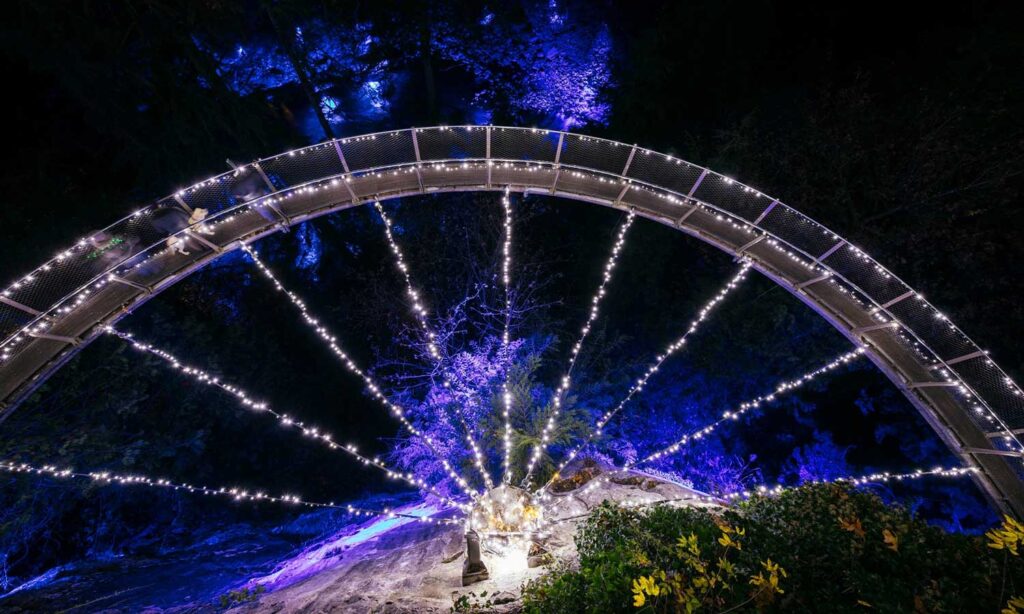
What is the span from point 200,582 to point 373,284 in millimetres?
8948

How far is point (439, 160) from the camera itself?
6.62 metres

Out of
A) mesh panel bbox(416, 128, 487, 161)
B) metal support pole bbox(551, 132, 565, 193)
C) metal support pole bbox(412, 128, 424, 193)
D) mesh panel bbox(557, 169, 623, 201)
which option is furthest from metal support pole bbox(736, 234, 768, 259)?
metal support pole bbox(412, 128, 424, 193)

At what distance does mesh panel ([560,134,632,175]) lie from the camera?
21.8 ft

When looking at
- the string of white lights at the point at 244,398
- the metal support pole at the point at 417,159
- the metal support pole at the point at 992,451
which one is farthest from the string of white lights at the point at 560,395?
the metal support pole at the point at 992,451

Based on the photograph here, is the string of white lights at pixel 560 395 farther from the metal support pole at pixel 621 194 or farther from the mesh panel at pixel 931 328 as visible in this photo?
the mesh panel at pixel 931 328

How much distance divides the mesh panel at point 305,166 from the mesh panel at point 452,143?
4.31 ft

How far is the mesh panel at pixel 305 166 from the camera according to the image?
20.0 feet

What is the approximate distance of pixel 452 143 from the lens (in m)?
6.60

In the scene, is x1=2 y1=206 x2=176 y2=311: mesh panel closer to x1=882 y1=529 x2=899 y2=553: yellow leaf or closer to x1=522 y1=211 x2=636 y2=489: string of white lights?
x1=522 y1=211 x2=636 y2=489: string of white lights

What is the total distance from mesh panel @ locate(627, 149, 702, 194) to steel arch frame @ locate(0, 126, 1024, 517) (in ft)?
0.15

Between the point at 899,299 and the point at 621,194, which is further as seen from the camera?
the point at 621,194

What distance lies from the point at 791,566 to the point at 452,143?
254 inches

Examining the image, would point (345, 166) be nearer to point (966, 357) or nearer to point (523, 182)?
point (523, 182)

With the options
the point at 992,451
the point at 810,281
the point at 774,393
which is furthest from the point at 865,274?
the point at 992,451
